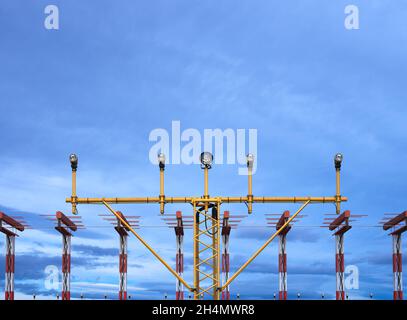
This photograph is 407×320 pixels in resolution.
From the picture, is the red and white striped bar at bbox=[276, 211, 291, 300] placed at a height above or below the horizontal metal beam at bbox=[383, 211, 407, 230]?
below

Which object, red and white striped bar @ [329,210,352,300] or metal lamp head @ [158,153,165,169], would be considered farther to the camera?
red and white striped bar @ [329,210,352,300]

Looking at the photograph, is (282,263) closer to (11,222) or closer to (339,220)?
(339,220)

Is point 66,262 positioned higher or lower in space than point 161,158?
lower

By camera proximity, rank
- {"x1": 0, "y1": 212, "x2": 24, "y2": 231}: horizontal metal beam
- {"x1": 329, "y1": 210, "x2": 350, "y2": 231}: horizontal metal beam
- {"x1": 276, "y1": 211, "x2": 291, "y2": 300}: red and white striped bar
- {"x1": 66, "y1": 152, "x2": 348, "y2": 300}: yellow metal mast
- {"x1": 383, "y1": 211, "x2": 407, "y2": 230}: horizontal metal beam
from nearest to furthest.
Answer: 1. {"x1": 66, "y1": 152, "x2": 348, "y2": 300}: yellow metal mast
2. {"x1": 329, "y1": 210, "x2": 350, "y2": 231}: horizontal metal beam
3. {"x1": 383, "y1": 211, "x2": 407, "y2": 230}: horizontal metal beam
4. {"x1": 0, "y1": 212, "x2": 24, "y2": 231}: horizontal metal beam
5. {"x1": 276, "y1": 211, "x2": 291, "y2": 300}: red and white striped bar

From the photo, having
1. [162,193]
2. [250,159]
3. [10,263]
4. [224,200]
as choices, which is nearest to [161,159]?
[162,193]

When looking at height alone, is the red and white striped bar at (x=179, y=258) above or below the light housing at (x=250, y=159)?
below

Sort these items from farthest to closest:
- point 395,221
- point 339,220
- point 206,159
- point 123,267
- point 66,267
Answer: point 66,267, point 123,267, point 395,221, point 339,220, point 206,159

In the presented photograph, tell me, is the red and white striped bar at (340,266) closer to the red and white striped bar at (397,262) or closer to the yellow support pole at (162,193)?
the red and white striped bar at (397,262)

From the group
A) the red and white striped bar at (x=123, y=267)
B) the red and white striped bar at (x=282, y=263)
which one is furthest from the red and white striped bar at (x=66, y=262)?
the red and white striped bar at (x=282, y=263)

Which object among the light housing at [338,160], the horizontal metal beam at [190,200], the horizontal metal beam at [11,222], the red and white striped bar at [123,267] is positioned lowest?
the red and white striped bar at [123,267]

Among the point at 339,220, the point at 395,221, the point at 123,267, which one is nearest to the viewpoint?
the point at 339,220

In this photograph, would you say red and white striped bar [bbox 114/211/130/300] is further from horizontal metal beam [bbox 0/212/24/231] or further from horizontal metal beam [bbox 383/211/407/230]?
horizontal metal beam [bbox 383/211/407/230]

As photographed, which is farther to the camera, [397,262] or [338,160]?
[397,262]

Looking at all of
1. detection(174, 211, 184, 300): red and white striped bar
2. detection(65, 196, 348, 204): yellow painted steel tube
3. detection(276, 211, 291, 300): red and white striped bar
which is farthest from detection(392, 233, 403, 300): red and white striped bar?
detection(65, 196, 348, 204): yellow painted steel tube
